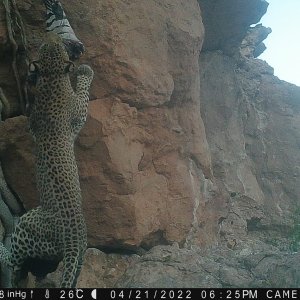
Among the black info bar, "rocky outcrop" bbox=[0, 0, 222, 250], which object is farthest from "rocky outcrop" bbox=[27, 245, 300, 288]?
the black info bar

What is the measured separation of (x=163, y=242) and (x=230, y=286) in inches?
47.7

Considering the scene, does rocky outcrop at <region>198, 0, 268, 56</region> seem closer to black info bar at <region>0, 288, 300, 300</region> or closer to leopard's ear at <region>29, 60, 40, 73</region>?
leopard's ear at <region>29, 60, 40, 73</region>

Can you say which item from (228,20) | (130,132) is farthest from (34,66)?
(228,20)

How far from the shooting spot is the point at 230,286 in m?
5.13

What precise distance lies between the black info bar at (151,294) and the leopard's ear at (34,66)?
2.19 meters

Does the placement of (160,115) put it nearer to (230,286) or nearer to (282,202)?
(230,286)

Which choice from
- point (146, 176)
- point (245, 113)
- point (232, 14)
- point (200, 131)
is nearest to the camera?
point (146, 176)

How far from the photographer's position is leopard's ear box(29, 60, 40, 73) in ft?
17.2

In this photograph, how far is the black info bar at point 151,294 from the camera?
172 inches

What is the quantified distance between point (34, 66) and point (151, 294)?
8.33ft

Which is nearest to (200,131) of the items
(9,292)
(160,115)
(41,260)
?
(160,115)

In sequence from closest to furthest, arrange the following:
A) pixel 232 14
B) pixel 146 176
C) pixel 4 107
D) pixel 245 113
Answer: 1. pixel 4 107
2. pixel 146 176
3. pixel 232 14
4. pixel 245 113

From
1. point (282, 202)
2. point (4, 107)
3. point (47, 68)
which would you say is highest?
point (47, 68)

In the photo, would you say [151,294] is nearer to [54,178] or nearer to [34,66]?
[54,178]
